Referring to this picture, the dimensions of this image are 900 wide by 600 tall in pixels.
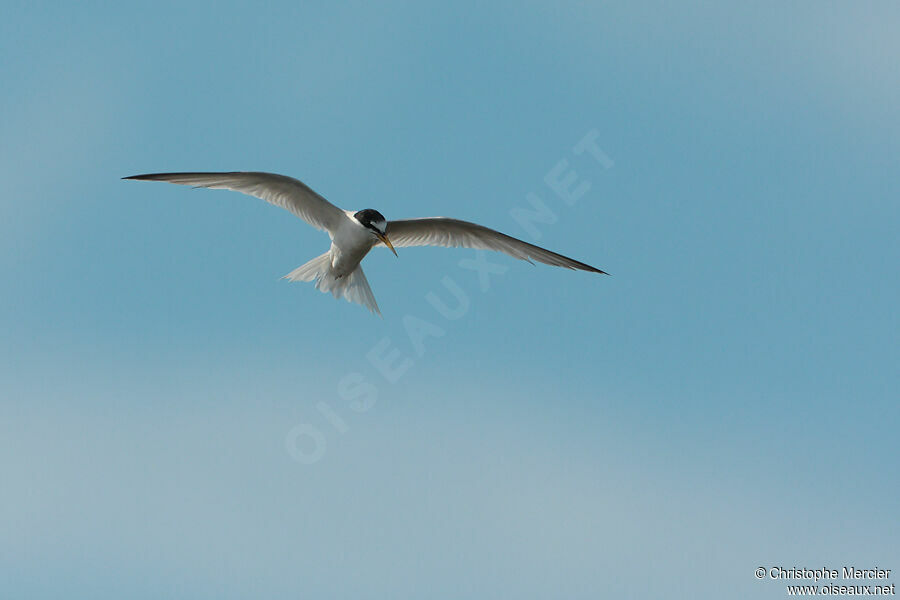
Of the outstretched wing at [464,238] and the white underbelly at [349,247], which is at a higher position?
the outstretched wing at [464,238]

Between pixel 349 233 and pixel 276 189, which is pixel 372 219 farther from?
pixel 276 189

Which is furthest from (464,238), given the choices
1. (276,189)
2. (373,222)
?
(276,189)

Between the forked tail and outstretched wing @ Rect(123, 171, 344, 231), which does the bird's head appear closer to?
outstretched wing @ Rect(123, 171, 344, 231)

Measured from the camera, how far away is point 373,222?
40.7 feet

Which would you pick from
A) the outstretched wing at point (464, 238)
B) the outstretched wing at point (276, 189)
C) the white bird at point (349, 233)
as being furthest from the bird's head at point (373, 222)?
the outstretched wing at point (464, 238)

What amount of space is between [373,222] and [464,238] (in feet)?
7.73

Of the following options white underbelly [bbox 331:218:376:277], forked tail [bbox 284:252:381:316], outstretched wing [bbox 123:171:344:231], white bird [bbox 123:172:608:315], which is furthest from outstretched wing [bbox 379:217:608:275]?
outstretched wing [bbox 123:171:344:231]

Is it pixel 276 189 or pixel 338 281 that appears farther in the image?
pixel 338 281

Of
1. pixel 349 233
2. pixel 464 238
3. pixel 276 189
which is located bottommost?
pixel 349 233

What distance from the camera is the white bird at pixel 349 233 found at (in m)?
12.2

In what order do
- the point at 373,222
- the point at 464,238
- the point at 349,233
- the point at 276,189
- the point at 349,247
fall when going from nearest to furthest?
the point at 373,222
the point at 276,189
the point at 349,233
the point at 349,247
the point at 464,238

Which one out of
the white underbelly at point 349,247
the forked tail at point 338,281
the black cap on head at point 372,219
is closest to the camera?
the black cap on head at point 372,219

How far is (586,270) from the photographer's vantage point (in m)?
13.7

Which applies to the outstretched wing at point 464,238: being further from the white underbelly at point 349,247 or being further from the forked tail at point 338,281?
the forked tail at point 338,281
